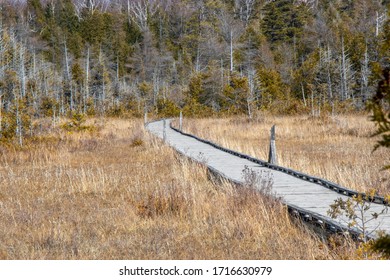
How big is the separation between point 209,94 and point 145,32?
2356 cm

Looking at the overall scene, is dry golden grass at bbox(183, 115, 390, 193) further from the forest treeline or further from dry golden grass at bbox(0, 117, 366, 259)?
the forest treeline

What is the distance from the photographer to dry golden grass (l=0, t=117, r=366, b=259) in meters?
4.97

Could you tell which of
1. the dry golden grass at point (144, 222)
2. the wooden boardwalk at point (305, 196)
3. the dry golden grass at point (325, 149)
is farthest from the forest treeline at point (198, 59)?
the dry golden grass at point (144, 222)

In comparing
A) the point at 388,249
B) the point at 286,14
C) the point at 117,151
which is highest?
the point at 286,14

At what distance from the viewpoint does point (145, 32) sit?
62.4 metres

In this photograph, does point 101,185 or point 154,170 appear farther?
point 154,170

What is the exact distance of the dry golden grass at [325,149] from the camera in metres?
8.50

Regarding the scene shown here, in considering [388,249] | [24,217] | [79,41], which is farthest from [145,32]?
[388,249]

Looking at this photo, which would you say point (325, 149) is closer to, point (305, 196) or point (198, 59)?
point (305, 196)

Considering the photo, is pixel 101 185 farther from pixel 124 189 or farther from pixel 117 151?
pixel 117 151

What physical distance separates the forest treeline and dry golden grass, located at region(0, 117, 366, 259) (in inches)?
980

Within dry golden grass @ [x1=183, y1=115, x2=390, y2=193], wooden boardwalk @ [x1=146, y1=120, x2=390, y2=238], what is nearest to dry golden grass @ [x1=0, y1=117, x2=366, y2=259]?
wooden boardwalk @ [x1=146, y1=120, x2=390, y2=238]

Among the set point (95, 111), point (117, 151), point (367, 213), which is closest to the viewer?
point (367, 213)

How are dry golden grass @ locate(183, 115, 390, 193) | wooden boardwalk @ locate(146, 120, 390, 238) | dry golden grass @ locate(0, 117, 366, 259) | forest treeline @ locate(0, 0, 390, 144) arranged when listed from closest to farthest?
dry golden grass @ locate(0, 117, 366, 259) < wooden boardwalk @ locate(146, 120, 390, 238) < dry golden grass @ locate(183, 115, 390, 193) < forest treeline @ locate(0, 0, 390, 144)
